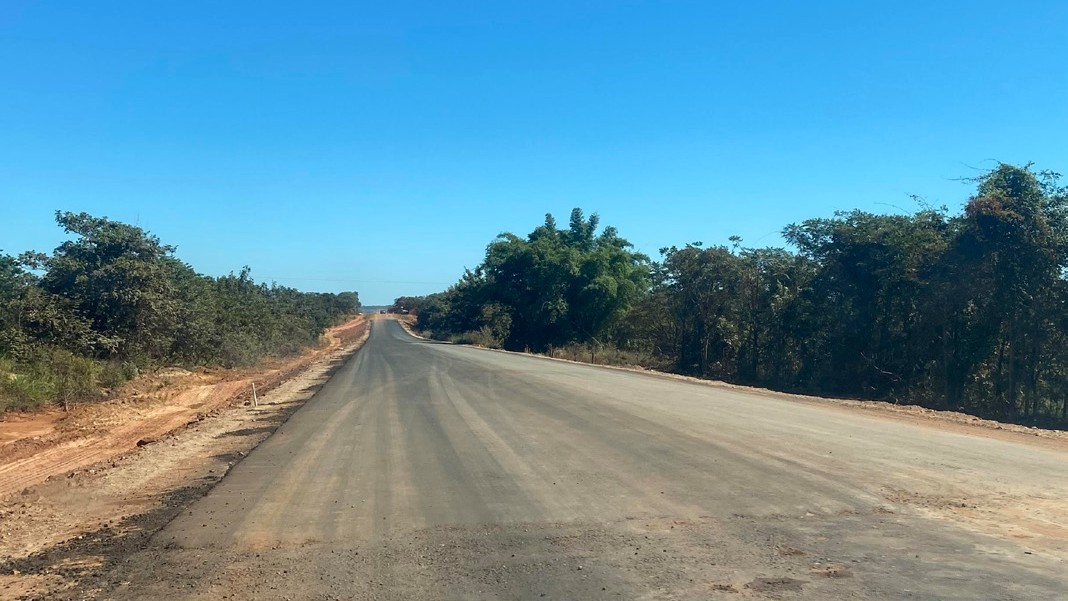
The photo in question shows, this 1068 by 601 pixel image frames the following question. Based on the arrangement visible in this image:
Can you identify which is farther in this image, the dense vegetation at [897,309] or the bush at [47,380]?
the dense vegetation at [897,309]

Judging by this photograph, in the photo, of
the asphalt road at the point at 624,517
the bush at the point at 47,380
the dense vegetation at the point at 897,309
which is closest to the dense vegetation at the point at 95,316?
the bush at the point at 47,380

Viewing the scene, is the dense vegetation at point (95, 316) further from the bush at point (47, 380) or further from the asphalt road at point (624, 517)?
the asphalt road at point (624, 517)

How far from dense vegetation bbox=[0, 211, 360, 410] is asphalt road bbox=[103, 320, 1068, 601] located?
1152cm

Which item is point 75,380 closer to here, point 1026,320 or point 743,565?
point 743,565

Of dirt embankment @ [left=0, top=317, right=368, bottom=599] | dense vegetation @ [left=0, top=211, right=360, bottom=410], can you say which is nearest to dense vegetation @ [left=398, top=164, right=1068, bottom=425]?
dirt embankment @ [left=0, top=317, right=368, bottom=599]

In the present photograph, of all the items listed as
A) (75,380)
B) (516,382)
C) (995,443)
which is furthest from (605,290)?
(995,443)

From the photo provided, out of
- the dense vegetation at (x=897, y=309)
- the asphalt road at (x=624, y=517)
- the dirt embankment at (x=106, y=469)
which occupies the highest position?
the dense vegetation at (x=897, y=309)

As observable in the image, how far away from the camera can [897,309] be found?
26.4 m

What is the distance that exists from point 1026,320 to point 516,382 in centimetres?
1535

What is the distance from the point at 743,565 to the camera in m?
6.07

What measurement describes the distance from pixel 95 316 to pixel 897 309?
28.6 metres

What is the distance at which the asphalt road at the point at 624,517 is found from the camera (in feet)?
18.9

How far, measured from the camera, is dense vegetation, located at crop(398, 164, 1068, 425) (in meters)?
21.2

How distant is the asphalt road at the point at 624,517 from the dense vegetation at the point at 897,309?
9.62 m
